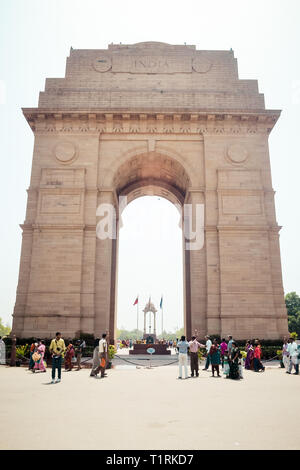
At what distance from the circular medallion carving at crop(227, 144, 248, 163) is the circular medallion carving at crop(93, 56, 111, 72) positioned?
12013 millimetres

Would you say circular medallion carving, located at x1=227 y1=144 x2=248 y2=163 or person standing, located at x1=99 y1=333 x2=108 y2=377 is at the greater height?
circular medallion carving, located at x1=227 y1=144 x2=248 y2=163

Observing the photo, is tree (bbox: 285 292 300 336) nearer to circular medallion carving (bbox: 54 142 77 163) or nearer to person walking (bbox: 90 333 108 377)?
circular medallion carving (bbox: 54 142 77 163)

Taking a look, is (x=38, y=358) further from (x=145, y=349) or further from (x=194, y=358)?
(x=145, y=349)

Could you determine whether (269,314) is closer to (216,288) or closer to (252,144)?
(216,288)

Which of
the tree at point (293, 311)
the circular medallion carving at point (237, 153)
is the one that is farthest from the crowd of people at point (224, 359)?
the tree at point (293, 311)

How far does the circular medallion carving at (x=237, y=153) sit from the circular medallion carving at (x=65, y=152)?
11.1 metres

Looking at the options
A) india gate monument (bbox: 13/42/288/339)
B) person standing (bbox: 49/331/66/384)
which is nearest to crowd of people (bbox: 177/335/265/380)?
person standing (bbox: 49/331/66/384)

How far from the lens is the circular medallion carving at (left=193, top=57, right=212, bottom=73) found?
91.9ft

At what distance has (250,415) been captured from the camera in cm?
645

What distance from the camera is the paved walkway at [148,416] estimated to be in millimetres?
4820

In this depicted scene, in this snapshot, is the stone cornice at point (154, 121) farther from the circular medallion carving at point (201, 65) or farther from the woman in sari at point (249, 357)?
the woman in sari at point (249, 357)

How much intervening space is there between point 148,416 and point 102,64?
91.6 ft

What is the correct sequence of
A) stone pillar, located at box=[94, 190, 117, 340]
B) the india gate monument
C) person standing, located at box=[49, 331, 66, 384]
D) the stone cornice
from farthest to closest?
the stone cornice
stone pillar, located at box=[94, 190, 117, 340]
the india gate monument
person standing, located at box=[49, 331, 66, 384]

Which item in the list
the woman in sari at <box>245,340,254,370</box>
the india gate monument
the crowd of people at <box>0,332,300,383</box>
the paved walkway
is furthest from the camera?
the india gate monument
